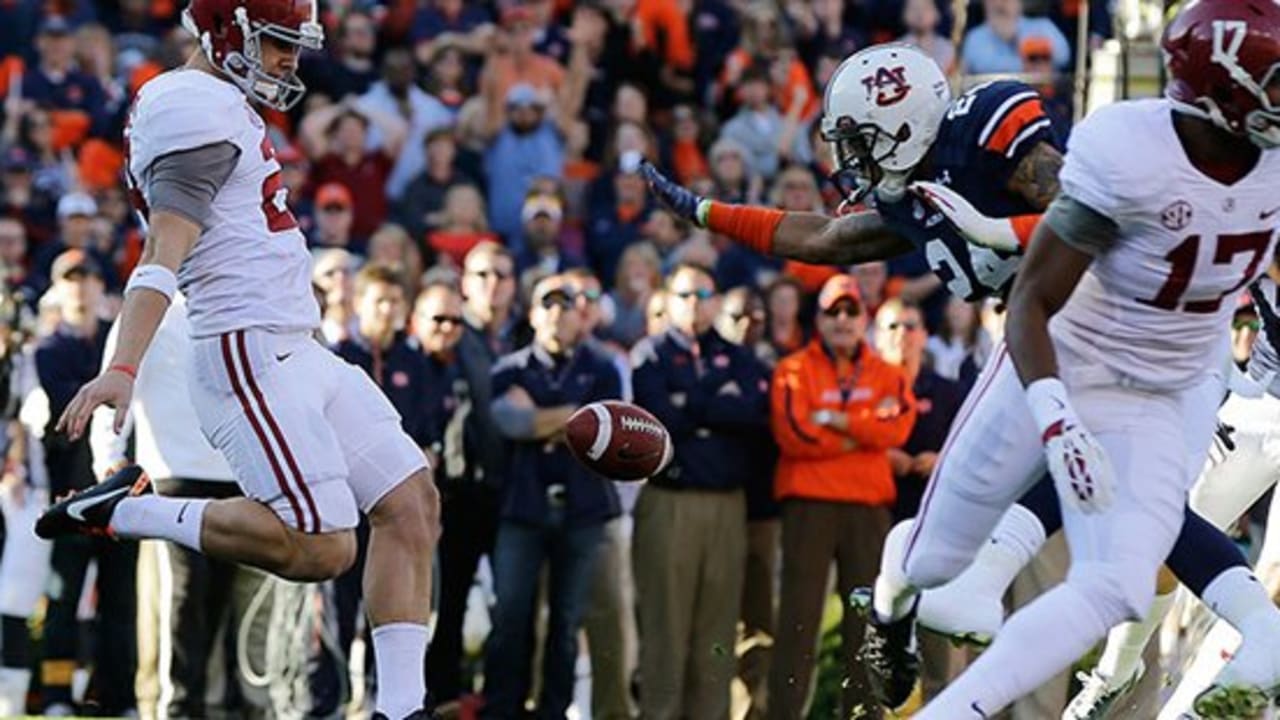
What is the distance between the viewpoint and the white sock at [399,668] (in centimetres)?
677

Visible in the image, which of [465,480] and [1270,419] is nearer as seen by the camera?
[1270,419]

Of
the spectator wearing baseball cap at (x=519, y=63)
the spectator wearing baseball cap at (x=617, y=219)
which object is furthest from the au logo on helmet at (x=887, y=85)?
the spectator wearing baseball cap at (x=519, y=63)

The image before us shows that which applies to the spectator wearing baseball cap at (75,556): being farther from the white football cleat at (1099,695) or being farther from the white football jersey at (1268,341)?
the white football jersey at (1268,341)

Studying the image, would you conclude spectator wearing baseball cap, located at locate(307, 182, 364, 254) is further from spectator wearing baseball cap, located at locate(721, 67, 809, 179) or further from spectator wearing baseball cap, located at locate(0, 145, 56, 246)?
spectator wearing baseball cap, located at locate(721, 67, 809, 179)

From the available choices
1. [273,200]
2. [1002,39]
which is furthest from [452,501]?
[1002,39]

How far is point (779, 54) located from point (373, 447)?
754 cm

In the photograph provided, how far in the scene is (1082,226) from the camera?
589 centimetres

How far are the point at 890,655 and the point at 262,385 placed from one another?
1737mm

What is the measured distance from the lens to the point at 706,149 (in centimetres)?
1391

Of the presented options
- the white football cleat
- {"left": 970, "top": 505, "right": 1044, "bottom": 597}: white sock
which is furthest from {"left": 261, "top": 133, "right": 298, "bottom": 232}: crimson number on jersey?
the white football cleat

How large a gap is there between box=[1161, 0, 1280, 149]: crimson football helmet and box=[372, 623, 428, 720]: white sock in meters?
2.30

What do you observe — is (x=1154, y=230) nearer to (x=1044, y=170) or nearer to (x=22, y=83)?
(x=1044, y=170)

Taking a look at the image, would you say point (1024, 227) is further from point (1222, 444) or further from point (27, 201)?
point (27, 201)

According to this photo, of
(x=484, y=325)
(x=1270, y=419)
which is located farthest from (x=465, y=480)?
(x=1270, y=419)
